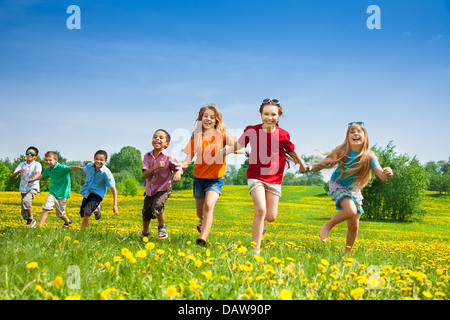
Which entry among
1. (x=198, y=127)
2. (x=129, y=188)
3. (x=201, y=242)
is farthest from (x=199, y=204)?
(x=129, y=188)

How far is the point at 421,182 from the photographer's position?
31.5 m

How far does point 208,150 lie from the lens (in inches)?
238

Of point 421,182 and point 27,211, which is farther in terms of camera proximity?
point 421,182

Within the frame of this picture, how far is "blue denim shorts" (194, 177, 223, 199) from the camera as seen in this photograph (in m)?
5.83

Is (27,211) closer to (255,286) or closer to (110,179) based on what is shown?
(110,179)

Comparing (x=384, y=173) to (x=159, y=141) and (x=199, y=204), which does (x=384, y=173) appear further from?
(x=159, y=141)

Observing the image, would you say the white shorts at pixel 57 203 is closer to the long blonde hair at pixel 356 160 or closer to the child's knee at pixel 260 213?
the child's knee at pixel 260 213

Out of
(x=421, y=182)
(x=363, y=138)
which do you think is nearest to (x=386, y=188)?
(x=421, y=182)

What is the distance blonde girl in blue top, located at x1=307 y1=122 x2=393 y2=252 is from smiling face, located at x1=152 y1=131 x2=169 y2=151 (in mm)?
2530

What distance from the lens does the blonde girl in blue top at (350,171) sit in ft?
18.1

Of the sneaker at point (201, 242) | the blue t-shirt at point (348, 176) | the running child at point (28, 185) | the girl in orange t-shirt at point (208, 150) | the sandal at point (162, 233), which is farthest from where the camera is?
the running child at point (28, 185)

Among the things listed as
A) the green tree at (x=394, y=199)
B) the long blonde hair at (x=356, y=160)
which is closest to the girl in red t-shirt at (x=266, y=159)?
the long blonde hair at (x=356, y=160)

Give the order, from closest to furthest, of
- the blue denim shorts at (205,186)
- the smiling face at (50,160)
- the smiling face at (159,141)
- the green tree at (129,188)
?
the blue denim shorts at (205,186) < the smiling face at (159,141) < the smiling face at (50,160) < the green tree at (129,188)
